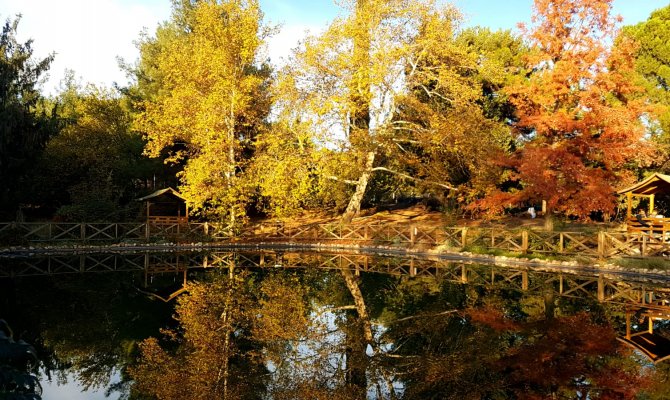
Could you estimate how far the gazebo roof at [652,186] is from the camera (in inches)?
759

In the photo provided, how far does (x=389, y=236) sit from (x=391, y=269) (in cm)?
767

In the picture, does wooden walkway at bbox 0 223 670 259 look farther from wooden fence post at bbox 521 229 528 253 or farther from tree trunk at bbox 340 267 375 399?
tree trunk at bbox 340 267 375 399

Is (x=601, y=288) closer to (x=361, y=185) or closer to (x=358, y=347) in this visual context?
(x=358, y=347)

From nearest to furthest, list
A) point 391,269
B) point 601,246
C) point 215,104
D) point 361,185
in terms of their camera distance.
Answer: point 391,269 → point 601,246 → point 215,104 → point 361,185

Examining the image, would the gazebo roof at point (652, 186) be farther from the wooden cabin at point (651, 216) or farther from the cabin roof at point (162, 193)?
the cabin roof at point (162, 193)

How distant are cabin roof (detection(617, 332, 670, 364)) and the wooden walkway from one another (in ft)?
31.4

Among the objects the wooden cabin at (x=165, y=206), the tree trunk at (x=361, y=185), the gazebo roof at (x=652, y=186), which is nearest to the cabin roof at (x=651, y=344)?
the gazebo roof at (x=652, y=186)

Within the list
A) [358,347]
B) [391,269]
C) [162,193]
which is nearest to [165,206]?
[162,193]

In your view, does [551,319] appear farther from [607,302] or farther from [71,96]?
[71,96]

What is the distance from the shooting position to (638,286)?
14125 mm

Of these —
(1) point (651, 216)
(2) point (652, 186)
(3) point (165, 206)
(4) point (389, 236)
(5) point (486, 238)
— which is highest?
(2) point (652, 186)

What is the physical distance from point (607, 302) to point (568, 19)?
591 inches

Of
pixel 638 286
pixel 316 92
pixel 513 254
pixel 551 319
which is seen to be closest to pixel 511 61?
pixel 316 92

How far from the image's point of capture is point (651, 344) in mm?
8398
